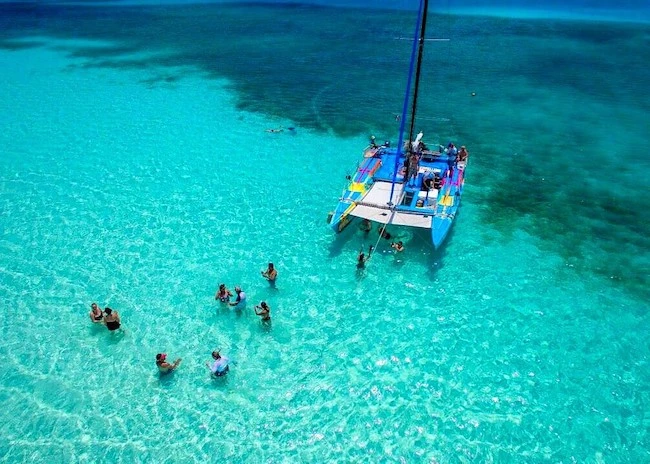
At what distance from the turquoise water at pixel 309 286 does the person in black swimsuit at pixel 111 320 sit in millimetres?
419

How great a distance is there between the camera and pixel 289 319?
17.0 m

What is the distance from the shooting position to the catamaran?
1962 centimetres

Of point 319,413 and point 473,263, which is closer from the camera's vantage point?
point 319,413

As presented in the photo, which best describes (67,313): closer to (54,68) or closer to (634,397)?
(634,397)

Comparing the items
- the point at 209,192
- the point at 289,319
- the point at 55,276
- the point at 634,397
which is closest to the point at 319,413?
the point at 289,319

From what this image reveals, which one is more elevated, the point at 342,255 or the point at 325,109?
the point at 325,109

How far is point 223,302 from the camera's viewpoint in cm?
1750

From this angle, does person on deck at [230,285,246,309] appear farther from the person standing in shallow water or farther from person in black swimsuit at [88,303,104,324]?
person in black swimsuit at [88,303,104,324]

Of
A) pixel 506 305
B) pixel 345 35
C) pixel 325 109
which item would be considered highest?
pixel 345 35

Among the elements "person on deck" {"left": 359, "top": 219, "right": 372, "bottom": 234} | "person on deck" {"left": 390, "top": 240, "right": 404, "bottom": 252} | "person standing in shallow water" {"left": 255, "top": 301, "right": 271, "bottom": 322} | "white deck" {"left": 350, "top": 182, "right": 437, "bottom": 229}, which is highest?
"white deck" {"left": 350, "top": 182, "right": 437, "bottom": 229}

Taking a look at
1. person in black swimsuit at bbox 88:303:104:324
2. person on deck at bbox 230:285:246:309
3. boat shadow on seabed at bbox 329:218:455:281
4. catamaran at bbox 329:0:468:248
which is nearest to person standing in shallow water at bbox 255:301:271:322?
person on deck at bbox 230:285:246:309

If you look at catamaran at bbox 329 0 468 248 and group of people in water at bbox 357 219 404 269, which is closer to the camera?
group of people in water at bbox 357 219 404 269

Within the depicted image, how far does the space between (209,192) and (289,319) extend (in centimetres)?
1064

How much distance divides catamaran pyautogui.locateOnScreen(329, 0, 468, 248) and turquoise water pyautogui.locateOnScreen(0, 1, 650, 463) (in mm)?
1479
